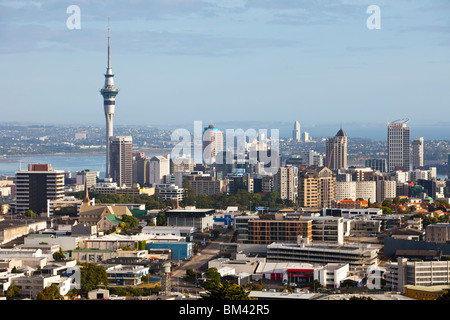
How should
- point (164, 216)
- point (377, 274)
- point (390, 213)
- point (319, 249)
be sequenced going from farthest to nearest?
point (390, 213)
point (164, 216)
point (319, 249)
point (377, 274)

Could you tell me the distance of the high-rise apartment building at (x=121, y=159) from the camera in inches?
1416

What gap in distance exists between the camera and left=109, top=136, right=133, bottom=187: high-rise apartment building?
36.0 m

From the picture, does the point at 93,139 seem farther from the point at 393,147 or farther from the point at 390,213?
the point at 390,213

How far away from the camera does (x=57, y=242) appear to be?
14.8 m

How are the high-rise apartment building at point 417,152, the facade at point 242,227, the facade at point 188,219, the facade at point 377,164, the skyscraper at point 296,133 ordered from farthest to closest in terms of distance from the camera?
the skyscraper at point 296,133, the high-rise apartment building at point 417,152, the facade at point 377,164, the facade at point 188,219, the facade at point 242,227

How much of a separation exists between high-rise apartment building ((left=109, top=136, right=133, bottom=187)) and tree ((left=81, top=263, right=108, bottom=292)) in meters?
24.4

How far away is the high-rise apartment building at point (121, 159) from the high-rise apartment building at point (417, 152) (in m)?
12.6

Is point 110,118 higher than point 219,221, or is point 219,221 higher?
point 110,118

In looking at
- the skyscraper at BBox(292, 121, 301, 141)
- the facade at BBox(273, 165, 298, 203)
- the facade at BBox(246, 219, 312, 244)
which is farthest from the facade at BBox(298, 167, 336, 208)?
the skyscraper at BBox(292, 121, 301, 141)

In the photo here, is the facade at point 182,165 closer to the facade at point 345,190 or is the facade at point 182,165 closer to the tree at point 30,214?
the facade at point 345,190

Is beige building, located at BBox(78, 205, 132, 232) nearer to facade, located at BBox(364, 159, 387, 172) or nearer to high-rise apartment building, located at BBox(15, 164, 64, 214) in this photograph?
high-rise apartment building, located at BBox(15, 164, 64, 214)

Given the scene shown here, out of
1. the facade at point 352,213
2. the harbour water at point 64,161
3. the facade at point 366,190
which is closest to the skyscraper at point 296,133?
the harbour water at point 64,161

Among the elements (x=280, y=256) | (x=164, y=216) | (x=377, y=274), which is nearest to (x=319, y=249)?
(x=280, y=256)
